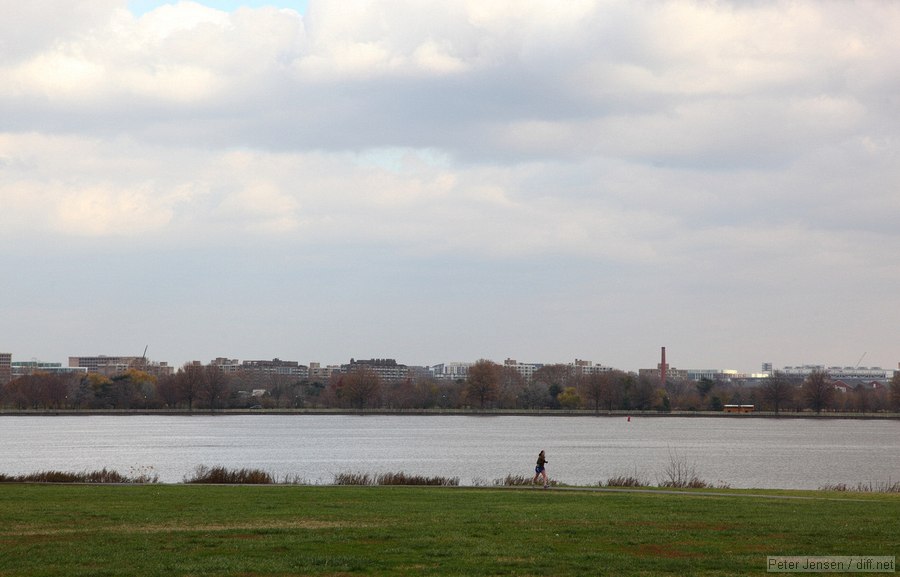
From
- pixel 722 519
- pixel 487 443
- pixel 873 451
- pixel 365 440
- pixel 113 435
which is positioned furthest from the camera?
pixel 113 435

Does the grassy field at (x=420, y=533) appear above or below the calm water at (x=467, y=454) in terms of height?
above

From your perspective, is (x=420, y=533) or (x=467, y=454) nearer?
(x=420, y=533)

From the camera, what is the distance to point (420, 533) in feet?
71.8

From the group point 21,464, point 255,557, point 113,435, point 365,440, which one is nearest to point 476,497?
point 255,557

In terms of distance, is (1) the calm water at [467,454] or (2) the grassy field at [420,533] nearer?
(2) the grassy field at [420,533]

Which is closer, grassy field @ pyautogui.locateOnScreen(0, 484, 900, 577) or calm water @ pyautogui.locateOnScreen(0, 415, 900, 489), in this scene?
grassy field @ pyautogui.locateOnScreen(0, 484, 900, 577)

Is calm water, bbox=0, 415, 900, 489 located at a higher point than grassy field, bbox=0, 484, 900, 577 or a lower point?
lower

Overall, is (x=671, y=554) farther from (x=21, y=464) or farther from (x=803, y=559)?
(x=21, y=464)

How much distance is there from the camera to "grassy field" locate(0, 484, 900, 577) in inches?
715

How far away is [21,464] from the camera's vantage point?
237ft

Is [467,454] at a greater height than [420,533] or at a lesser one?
lesser

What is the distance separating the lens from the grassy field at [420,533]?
59.6 feet

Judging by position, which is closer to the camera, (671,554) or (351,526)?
(671,554)

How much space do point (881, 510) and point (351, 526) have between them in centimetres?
1406
